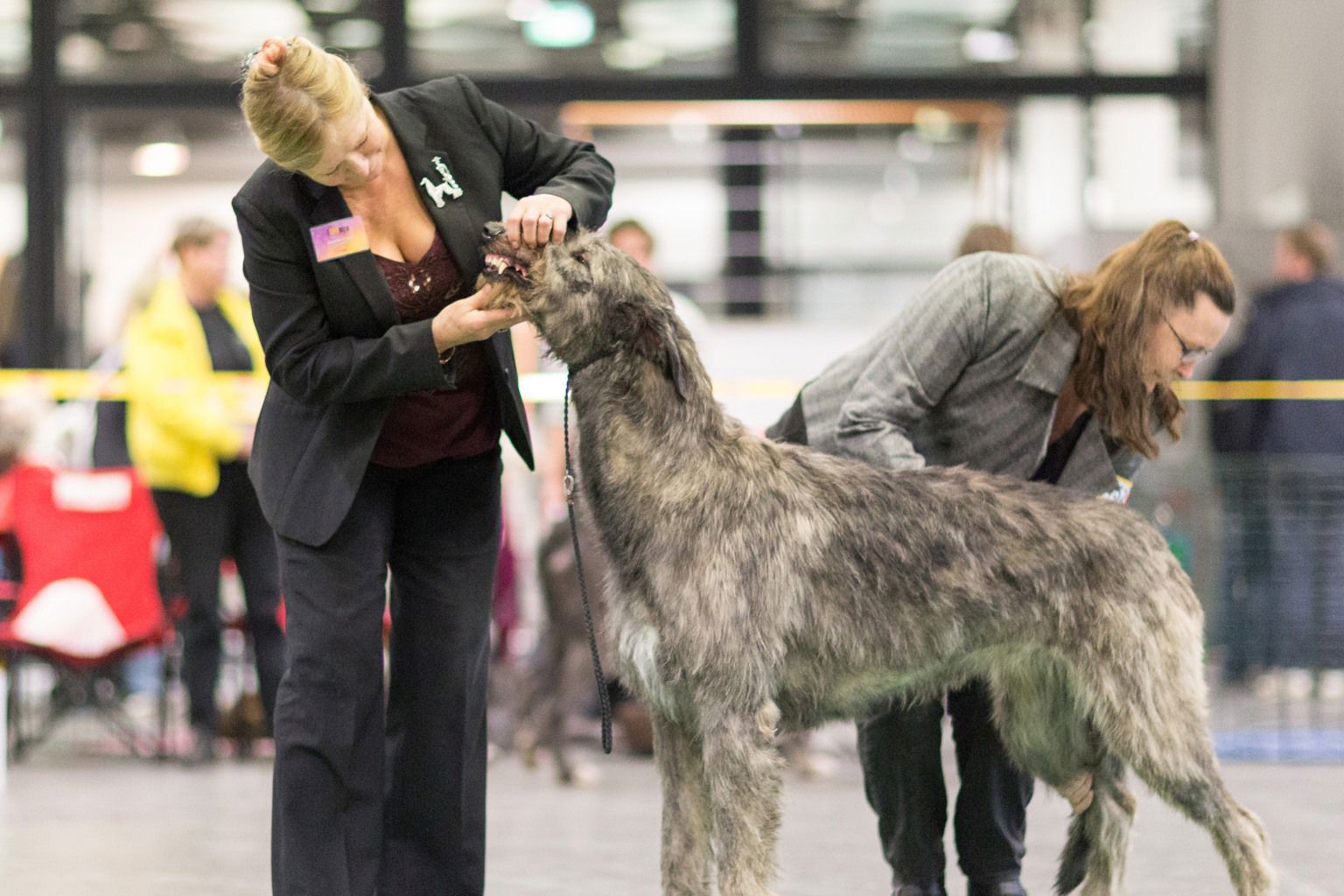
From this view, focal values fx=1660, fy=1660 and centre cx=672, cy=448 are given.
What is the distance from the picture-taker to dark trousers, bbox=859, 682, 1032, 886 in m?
3.66

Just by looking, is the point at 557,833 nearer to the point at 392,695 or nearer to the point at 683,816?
the point at 392,695

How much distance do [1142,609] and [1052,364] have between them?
0.53 metres

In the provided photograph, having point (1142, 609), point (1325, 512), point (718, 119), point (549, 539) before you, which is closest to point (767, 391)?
point (549, 539)

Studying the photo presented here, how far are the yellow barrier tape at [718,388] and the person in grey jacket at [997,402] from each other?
337 centimetres

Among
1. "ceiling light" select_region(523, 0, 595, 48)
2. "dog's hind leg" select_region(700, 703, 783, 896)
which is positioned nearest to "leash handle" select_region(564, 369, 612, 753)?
"dog's hind leg" select_region(700, 703, 783, 896)

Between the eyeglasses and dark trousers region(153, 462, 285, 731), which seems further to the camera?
dark trousers region(153, 462, 285, 731)

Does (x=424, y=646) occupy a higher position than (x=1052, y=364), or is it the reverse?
(x=1052, y=364)

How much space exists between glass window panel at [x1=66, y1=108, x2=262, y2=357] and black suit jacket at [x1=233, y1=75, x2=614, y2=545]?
7.15 m

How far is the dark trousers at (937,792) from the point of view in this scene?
366 cm

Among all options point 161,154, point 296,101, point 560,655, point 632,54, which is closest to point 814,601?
point 296,101

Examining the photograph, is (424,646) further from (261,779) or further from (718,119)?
(718,119)

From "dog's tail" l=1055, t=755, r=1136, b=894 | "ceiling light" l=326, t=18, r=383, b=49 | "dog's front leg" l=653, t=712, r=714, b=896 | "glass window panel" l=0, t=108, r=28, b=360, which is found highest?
"ceiling light" l=326, t=18, r=383, b=49

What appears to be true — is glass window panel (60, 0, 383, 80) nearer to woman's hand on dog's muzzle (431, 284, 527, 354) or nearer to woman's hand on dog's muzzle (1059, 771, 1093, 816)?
woman's hand on dog's muzzle (431, 284, 527, 354)

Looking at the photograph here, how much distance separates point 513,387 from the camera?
330 centimetres
